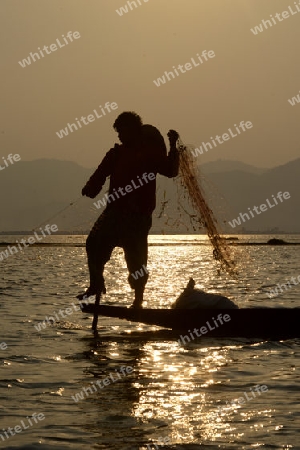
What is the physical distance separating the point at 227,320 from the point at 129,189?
90.6 inches

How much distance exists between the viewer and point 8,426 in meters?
6.46

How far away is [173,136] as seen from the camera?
36.6 feet

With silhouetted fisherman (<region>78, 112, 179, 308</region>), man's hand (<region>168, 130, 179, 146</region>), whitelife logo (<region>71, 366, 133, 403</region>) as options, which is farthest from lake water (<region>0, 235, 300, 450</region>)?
man's hand (<region>168, 130, 179, 146</region>)

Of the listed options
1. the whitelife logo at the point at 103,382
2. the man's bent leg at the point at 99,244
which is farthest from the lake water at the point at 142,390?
Result: the man's bent leg at the point at 99,244

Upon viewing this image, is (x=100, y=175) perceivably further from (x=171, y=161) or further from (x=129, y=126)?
(x=171, y=161)

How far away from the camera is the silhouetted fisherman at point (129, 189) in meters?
11.3

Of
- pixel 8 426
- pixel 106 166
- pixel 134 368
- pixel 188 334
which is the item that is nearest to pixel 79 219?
pixel 106 166

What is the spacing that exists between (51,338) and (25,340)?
15.8 inches

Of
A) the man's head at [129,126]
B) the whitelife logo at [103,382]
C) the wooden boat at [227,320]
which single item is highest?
the man's head at [129,126]

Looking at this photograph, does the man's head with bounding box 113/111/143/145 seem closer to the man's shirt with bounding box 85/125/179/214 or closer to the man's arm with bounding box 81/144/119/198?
the man's shirt with bounding box 85/125/179/214

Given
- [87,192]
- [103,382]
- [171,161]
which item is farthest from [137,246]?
[103,382]

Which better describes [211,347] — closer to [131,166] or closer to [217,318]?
[217,318]

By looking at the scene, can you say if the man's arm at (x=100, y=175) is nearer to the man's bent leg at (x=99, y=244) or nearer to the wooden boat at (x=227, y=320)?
the man's bent leg at (x=99, y=244)

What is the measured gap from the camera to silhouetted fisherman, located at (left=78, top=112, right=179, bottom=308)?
11289 mm
